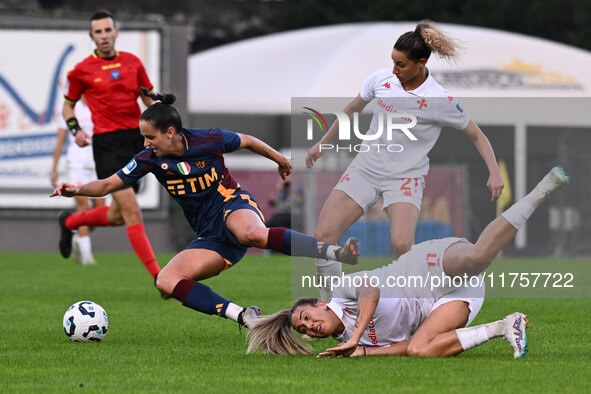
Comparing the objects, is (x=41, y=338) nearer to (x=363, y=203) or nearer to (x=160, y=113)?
(x=160, y=113)

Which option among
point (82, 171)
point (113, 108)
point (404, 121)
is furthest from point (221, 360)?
point (82, 171)

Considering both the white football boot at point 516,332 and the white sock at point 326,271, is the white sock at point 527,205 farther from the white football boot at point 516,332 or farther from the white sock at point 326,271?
the white sock at point 326,271

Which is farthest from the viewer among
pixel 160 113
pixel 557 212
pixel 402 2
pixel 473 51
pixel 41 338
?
pixel 402 2

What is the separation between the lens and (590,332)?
8234mm

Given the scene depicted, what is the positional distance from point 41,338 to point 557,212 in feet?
50.2

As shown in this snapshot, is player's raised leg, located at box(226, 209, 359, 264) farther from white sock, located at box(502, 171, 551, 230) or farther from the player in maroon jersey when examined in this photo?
the player in maroon jersey

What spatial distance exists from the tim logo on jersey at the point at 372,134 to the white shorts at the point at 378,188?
0.20 meters

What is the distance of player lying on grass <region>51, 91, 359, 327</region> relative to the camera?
24.6ft

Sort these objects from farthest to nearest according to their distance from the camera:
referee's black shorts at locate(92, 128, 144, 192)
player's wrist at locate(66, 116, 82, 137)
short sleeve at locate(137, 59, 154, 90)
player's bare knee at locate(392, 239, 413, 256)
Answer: short sleeve at locate(137, 59, 154, 90), referee's black shorts at locate(92, 128, 144, 192), player's wrist at locate(66, 116, 82, 137), player's bare knee at locate(392, 239, 413, 256)

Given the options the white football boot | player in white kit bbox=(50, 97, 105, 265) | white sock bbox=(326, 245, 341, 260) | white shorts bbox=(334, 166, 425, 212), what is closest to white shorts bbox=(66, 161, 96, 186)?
player in white kit bbox=(50, 97, 105, 265)

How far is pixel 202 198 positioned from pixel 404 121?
1525 millimetres

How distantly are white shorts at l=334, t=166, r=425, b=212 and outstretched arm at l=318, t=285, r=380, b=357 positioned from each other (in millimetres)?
1381

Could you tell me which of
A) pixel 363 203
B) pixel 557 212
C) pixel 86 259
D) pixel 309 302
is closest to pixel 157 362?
pixel 309 302

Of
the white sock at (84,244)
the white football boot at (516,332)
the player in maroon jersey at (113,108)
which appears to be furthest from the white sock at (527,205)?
the white sock at (84,244)
